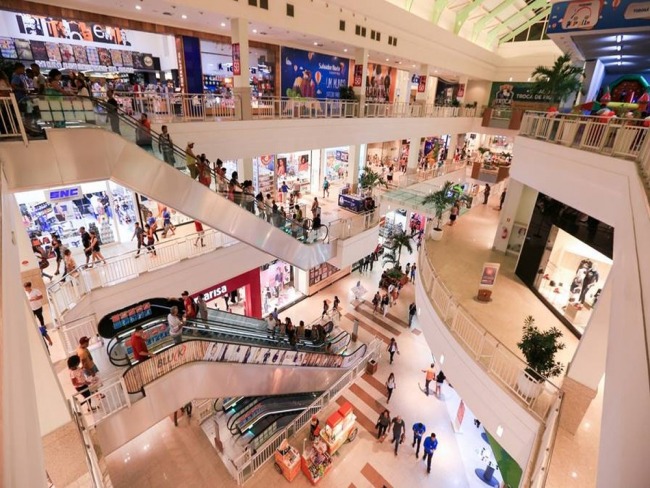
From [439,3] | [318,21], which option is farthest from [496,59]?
[318,21]

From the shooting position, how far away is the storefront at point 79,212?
10.1 metres

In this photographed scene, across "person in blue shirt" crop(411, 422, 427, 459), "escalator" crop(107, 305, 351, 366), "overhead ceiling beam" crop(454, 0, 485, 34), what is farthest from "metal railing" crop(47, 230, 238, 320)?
"overhead ceiling beam" crop(454, 0, 485, 34)

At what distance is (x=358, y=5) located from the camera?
1495cm

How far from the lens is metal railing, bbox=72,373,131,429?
20.3 ft

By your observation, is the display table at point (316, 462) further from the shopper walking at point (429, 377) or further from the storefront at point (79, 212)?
the storefront at point (79, 212)

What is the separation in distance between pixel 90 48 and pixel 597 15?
53.3 ft

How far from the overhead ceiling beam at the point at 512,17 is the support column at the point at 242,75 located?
23.3 metres

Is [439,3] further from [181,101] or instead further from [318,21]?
[181,101]

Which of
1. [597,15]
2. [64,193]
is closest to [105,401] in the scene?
[64,193]

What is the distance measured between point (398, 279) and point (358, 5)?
43.1 ft

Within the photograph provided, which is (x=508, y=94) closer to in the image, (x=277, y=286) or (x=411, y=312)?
(x=411, y=312)

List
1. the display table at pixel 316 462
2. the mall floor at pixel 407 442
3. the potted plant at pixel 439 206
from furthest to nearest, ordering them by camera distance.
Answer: the potted plant at pixel 439 206 < the display table at pixel 316 462 < the mall floor at pixel 407 442

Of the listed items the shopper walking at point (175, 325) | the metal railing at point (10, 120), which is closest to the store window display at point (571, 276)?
the shopper walking at point (175, 325)

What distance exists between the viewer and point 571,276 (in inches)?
349
